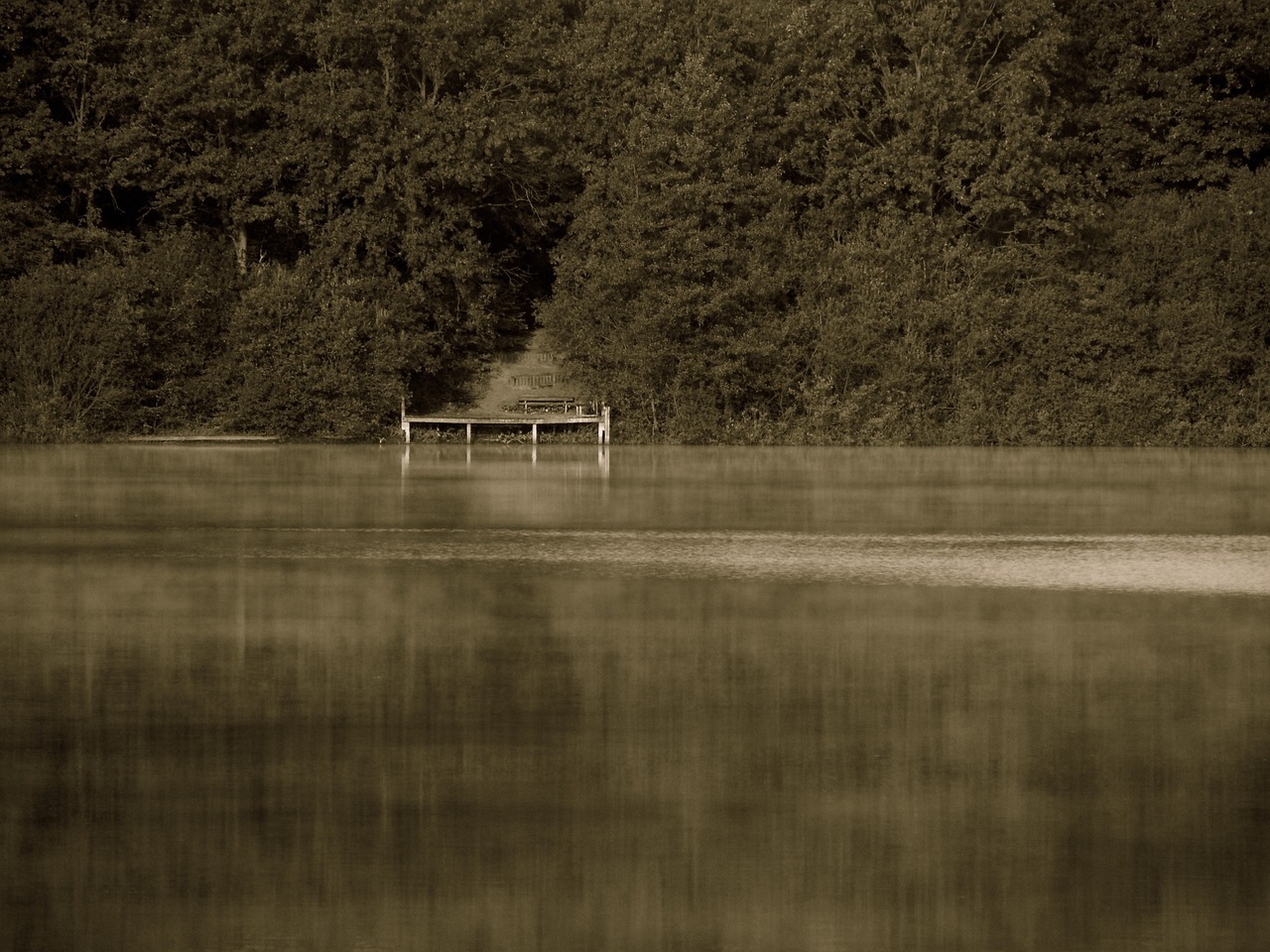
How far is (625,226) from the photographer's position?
38.8 m

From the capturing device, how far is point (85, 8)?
41062 mm

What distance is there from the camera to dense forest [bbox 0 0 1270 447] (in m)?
38.4

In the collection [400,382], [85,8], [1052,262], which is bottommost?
[400,382]

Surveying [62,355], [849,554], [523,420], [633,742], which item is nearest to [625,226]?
[523,420]

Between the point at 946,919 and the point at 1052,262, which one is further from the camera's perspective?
the point at 1052,262

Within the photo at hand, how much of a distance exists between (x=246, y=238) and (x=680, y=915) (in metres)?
41.0

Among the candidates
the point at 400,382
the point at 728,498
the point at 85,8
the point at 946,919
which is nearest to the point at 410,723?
the point at 946,919

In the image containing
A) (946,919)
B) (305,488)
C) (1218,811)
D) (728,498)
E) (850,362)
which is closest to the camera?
(946,919)

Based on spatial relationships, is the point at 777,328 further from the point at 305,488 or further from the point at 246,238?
the point at 305,488

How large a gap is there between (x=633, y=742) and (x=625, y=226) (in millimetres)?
31900

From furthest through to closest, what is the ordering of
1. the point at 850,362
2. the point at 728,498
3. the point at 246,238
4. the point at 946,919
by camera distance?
the point at 246,238
the point at 850,362
the point at 728,498
the point at 946,919

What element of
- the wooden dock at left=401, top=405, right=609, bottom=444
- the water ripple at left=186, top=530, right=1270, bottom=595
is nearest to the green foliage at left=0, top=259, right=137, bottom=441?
the wooden dock at left=401, top=405, right=609, bottom=444

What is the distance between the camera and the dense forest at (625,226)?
126ft

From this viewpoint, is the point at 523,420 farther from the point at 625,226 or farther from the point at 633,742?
the point at 633,742
